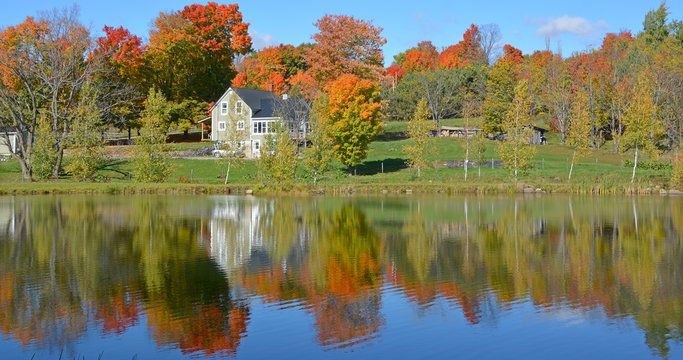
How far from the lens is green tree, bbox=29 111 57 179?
6178 centimetres

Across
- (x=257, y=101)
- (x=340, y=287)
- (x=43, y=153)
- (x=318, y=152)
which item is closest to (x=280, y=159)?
(x=318, y=152)

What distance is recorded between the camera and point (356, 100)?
69125 mm

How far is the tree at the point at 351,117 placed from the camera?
6688cm

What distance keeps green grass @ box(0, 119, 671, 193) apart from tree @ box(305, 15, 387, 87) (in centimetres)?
1256

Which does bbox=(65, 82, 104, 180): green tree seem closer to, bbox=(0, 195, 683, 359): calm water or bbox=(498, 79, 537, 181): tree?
bbox=(0, 195, 683, 359): calm water

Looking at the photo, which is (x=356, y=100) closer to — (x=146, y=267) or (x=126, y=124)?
(x=126, y=124)

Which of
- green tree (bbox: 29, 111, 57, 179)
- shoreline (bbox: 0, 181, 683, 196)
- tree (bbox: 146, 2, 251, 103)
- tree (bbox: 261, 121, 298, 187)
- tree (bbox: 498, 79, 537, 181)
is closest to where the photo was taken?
shoreline (bbox: 0, 181, 683, 196)

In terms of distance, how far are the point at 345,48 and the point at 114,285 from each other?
73274 mm

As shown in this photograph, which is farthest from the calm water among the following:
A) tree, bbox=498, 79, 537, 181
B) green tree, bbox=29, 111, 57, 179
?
green tree, bbox=29, 111, 57, 179

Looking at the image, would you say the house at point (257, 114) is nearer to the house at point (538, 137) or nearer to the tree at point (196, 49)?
the tree at point (196, 49)

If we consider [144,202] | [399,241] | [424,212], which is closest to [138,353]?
[399,241]

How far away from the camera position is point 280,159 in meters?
55.8

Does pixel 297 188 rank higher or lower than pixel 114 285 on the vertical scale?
higher

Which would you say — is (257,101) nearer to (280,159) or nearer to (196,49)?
(196,49)
